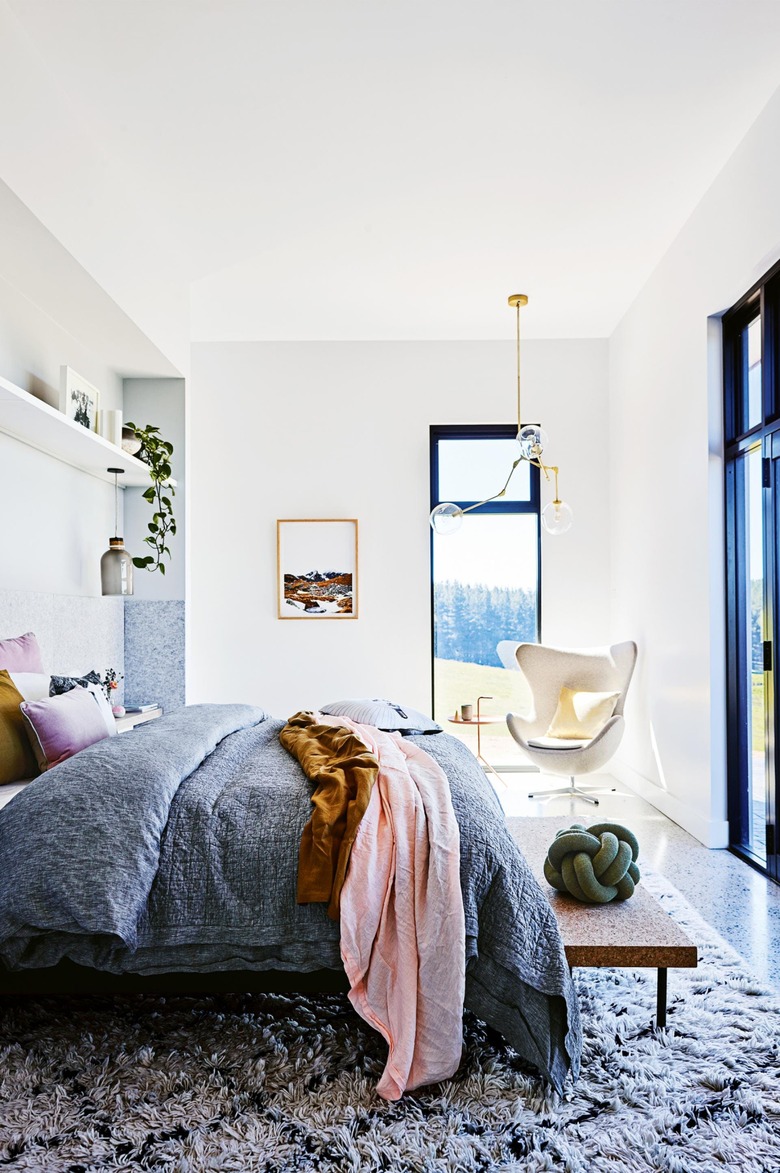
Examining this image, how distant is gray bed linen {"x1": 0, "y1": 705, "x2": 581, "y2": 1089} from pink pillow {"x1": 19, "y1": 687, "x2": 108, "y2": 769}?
2.01 ft

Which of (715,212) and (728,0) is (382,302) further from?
(728,0)

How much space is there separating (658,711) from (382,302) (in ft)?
9.98

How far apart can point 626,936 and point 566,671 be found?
11.2 feet

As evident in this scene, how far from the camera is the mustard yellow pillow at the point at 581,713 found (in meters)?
5.27

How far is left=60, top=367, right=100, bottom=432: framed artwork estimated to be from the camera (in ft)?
12.7

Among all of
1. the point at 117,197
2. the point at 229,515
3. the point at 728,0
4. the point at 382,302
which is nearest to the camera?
the point at 728,0

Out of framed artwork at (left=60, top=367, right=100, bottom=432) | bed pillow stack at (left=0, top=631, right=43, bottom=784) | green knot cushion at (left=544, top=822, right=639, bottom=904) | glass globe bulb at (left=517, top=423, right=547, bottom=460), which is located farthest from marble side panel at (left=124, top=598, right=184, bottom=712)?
green knot cushion at (left=544, top=822, right=639, bottom=904)

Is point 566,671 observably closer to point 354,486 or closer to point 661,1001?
point 354,486

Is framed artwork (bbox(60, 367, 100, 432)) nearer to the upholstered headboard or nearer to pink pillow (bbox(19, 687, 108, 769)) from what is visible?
the upholstered headboard

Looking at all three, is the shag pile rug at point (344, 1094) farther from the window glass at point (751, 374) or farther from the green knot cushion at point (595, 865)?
the window glass at point (751, 374)

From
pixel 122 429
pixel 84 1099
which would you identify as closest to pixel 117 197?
pixel 122 429

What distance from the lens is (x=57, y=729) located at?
2902 mm

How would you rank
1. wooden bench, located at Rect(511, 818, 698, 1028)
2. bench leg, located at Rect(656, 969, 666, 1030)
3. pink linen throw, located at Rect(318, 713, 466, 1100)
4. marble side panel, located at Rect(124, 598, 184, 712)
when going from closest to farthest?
1. pink linen throw, located at Rect(318, 713, 466, 1100)
2. wooden bench, located at Rect(511, 818, 698, 1028)
3. bench leg, located at Rect(656, 969, 666, 1030)
4. marble side panel, located at Rect(124, 598, 184, 712)

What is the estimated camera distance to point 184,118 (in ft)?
11.3
